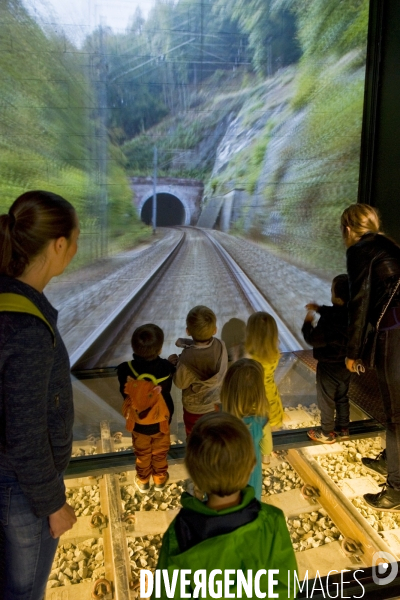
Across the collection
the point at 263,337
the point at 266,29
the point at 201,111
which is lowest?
the point at 263,337

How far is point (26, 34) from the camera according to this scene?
272 cm

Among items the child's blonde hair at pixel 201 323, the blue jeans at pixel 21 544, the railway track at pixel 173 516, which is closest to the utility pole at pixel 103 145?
the railway track at pixel 173 516

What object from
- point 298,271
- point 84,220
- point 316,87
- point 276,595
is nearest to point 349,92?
point 316,87

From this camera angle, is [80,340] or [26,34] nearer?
[26,34]

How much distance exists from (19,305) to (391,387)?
1.53m

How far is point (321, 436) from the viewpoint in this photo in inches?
98.2

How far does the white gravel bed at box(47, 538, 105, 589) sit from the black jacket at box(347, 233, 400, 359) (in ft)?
4.21

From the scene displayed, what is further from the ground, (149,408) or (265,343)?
(265,343)

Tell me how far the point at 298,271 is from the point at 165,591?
9.10 ft

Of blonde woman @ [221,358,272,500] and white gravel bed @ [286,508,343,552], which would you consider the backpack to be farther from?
white gravel bed @ [286,508,343,552]

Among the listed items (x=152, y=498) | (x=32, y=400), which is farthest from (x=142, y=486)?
(x=32, y=400)

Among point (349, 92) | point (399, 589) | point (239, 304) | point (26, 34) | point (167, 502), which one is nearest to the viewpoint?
point (399, 589)

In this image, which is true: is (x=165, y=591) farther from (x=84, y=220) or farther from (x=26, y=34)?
(x=26, y=34)

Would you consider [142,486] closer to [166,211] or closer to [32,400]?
[32,400]
